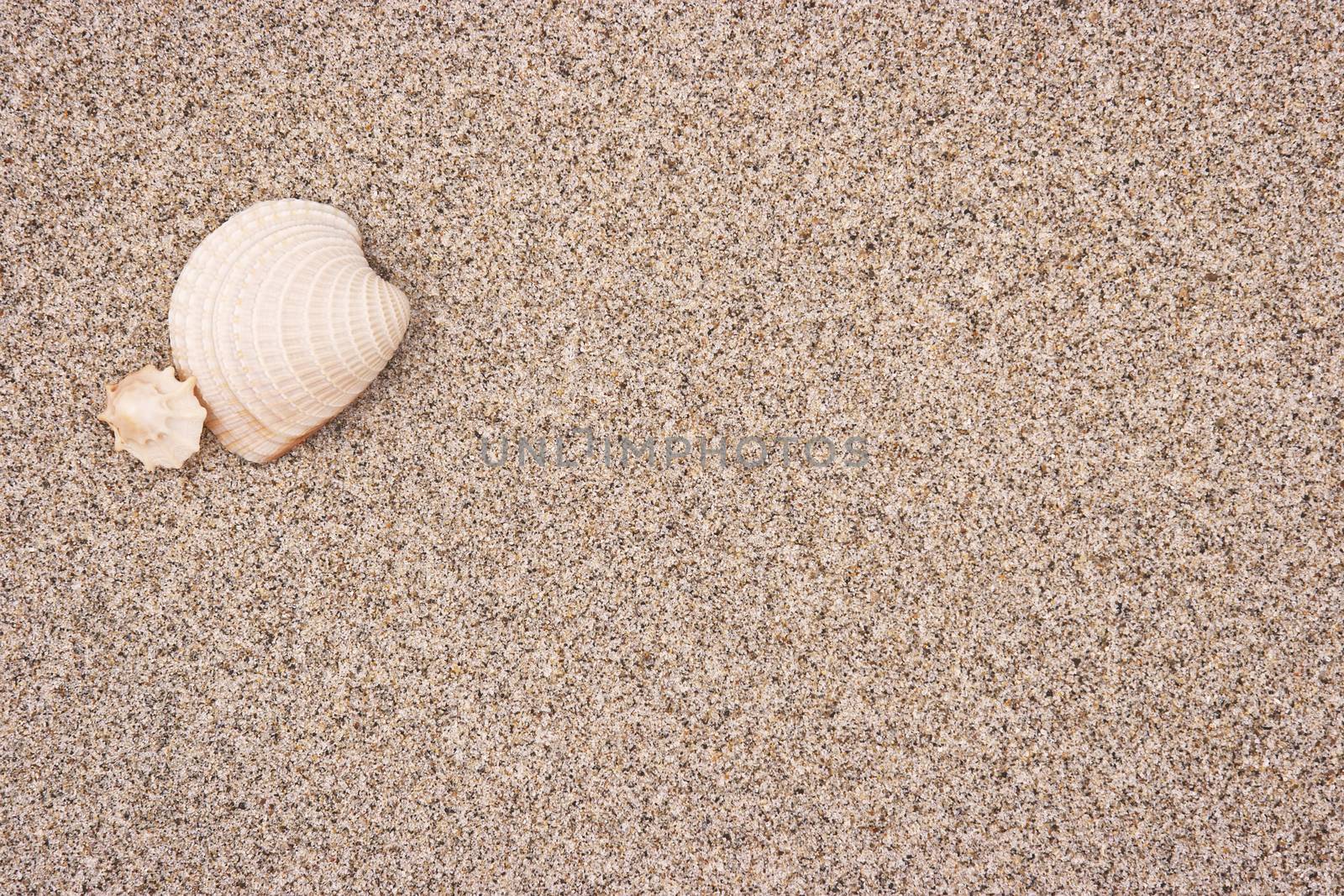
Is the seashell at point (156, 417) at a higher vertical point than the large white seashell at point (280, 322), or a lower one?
lower

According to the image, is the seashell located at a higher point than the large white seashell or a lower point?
lower

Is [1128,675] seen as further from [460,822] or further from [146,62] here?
[146,62]

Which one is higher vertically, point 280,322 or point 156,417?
point 280,322

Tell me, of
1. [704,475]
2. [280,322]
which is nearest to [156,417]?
[280,322]

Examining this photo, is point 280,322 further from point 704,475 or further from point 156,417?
point 704,475
